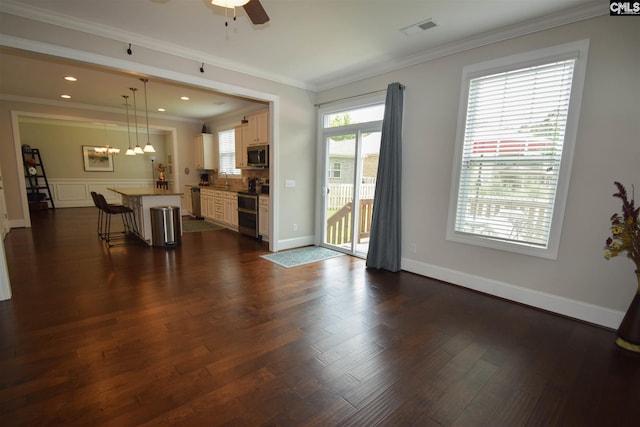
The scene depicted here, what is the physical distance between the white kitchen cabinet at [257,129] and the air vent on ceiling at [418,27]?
10.4 feet

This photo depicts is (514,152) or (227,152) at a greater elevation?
(227,152)

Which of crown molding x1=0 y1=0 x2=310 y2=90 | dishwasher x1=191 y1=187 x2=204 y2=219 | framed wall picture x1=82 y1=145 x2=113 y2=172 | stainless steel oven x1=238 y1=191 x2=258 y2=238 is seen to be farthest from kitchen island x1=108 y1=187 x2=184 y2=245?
framed wall picture x1=82 y1=145 x2=113 y2=172

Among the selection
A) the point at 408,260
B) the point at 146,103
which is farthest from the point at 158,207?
the point at 408,260

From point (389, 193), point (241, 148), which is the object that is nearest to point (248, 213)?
point (241, 148)

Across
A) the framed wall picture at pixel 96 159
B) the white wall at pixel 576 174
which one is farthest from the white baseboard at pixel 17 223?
the white wall at pixel 576 174

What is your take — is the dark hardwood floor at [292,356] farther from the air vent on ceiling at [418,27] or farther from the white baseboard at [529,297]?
the air vent on ceiling at [418,27]

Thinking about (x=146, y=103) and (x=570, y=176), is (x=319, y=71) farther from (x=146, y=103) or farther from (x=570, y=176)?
(x=146, y=103)

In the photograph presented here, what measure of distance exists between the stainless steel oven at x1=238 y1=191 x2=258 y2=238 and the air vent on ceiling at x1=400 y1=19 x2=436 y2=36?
3738 mm

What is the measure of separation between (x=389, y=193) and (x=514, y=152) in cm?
149

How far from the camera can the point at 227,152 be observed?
752 centimetres

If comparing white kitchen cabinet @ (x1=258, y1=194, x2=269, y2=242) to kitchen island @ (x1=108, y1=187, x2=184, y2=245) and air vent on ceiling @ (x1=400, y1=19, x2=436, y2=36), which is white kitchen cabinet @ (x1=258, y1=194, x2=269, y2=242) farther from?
air vent on ceiling @ (x1=400, y1=19, x2=436, y2=36)

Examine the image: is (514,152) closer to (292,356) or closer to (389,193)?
(389,193)

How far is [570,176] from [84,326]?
458 cm

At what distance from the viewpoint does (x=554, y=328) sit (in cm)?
259
